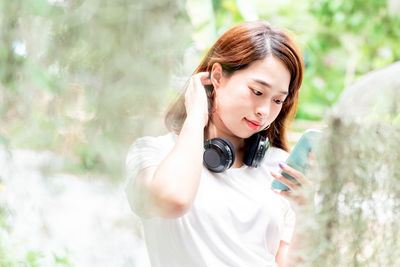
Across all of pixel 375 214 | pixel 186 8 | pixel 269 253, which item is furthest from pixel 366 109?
pixel 269 253

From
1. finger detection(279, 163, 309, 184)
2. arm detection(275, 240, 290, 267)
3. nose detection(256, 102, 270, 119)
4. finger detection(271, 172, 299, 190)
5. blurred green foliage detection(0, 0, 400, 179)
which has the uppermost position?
blurred green foliage detection(0, 0, 400, 179)

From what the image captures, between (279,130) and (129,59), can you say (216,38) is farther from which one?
(129,59)

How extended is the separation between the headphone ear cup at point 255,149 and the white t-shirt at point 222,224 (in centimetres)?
3

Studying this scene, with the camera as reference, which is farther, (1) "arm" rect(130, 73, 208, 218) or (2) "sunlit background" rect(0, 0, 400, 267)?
(1) "arm" rect(130, 73, 208, 218)

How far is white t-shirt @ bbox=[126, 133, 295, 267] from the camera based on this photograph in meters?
0.82

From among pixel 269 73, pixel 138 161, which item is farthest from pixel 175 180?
pixel 269 73

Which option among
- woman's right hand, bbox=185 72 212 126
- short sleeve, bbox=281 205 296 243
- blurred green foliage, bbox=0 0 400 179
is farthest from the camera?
short sleeve, bbox=281 205 296 243

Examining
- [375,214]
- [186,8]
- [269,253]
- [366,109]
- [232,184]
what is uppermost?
[186,8]

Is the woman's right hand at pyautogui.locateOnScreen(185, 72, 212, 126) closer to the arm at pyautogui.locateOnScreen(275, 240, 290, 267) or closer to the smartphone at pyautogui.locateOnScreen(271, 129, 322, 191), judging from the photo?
the smartphone at pyautogui.locateOnScreen(271, 129, 322, 191)

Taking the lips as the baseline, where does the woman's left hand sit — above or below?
below

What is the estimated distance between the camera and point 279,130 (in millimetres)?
1012

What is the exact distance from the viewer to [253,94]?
82 cm

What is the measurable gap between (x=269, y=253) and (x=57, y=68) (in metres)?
0.58

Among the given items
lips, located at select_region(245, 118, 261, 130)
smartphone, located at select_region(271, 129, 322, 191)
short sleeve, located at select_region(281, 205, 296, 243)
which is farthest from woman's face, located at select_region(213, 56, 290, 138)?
short sleeve, located at select_region(281, 205, 296, 243)
